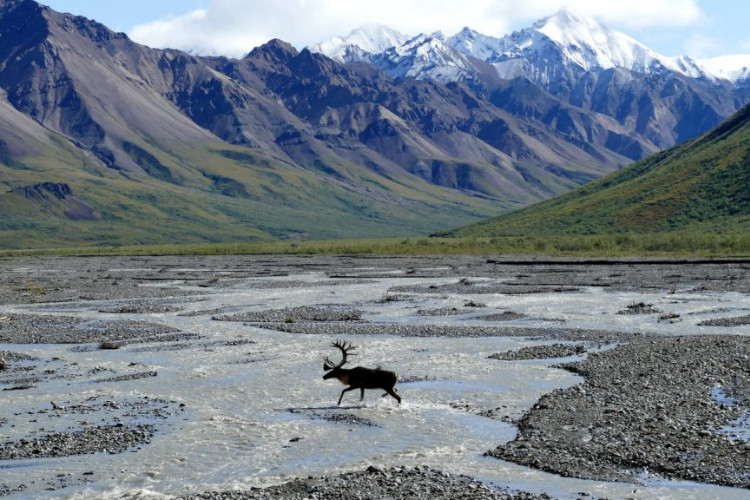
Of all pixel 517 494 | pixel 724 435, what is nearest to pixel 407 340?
pixel 724 435

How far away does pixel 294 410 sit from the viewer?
2761 cm

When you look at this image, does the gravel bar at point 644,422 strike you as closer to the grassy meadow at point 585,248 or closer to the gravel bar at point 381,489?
the gravel bar at point 381,489

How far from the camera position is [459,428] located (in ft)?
82.1

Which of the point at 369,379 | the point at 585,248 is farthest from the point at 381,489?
the point at 585,248

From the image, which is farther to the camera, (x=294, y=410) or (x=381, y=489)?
(x=294, y=410)

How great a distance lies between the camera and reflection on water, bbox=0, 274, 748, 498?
67.4 ft

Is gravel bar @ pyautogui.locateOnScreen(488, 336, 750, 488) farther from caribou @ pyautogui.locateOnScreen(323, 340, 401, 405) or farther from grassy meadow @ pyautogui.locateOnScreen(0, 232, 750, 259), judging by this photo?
grassy meadow @ pyautogui.locateOnScreen(0, 232, 750, 259)

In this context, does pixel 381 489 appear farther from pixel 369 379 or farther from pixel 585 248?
pixel 585 248

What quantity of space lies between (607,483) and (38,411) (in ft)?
55.2

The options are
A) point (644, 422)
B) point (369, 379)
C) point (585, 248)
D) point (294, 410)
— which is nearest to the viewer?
point (644, 422)

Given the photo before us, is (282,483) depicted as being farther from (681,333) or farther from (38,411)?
(681,333)

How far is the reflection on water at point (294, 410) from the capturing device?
808 inches

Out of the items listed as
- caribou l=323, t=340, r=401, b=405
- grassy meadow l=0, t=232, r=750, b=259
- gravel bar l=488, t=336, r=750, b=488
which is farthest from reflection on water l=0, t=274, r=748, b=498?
grassy meadow l=0, t=232, r=750, b=259

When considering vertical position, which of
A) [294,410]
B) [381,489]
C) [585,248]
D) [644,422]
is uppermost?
[585,248]
